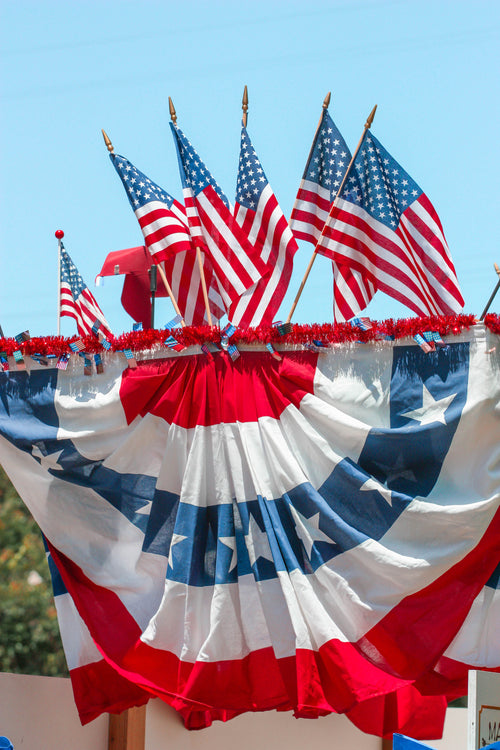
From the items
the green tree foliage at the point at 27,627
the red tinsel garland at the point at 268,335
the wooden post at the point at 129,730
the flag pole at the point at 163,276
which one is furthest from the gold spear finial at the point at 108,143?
the green tree foliage at the point at 27,627

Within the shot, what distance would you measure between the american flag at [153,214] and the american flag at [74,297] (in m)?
1.33

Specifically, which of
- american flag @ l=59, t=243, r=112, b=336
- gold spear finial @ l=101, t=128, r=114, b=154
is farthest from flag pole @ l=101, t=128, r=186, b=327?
american flag @ l=59, t=243, r=112, b=336

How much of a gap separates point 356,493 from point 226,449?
69 cm

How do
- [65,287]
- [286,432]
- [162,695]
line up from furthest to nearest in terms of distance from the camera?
[65,287] < [286,432] < [162,695]

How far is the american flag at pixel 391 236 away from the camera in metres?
4.67

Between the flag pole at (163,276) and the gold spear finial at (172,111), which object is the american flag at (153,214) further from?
the gold spear finial at (172,111)

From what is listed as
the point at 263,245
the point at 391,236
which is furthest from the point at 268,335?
the point at 391,236

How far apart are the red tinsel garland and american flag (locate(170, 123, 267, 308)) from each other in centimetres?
33

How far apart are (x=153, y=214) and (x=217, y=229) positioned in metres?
0.38

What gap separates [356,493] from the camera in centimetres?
436

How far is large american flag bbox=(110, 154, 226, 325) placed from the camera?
4867 millimetres

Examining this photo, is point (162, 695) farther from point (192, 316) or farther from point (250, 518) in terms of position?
point (192, 316)

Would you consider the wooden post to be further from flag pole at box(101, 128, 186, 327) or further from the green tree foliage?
the green tree foliage

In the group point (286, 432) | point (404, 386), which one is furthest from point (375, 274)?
point (286, 432)
